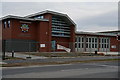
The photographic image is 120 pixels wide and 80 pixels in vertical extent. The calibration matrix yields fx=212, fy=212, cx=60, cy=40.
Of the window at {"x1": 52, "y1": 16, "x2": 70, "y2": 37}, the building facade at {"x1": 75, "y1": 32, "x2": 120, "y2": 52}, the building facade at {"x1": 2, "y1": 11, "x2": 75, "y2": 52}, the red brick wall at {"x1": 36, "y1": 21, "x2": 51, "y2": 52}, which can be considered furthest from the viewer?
the building facade at {"x1": 75, "y1": 32, "x2": 120, "y2": 52}

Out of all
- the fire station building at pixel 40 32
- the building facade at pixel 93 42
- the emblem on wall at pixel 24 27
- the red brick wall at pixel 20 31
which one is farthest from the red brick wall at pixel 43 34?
the building facade at pixel 93 42

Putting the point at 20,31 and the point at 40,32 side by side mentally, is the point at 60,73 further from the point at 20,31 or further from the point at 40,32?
the point at 40,32

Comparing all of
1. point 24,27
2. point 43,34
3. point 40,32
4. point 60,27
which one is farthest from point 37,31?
point 60,27

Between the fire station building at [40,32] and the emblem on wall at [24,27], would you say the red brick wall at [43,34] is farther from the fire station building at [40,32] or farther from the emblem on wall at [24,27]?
the emblem on wall at [24,27]

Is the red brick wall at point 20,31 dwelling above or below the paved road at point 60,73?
above

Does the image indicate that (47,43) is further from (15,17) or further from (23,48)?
(15,17)

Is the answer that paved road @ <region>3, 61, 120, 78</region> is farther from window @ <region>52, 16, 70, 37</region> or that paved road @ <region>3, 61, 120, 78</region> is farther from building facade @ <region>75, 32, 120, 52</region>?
building facade @ <region>75, 32, 120, 52</region>

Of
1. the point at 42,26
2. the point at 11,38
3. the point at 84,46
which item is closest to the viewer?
the point at 11,38

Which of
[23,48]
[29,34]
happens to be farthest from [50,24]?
[23,48]

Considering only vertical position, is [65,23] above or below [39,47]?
above

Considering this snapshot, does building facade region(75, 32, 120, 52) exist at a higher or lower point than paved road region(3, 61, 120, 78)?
higher

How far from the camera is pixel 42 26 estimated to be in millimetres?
45531

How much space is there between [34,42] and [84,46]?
15.9 m

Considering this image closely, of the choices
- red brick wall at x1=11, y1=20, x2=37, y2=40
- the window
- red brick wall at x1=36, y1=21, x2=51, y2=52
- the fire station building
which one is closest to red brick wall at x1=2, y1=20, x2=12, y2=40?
the fire station building
